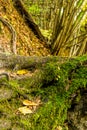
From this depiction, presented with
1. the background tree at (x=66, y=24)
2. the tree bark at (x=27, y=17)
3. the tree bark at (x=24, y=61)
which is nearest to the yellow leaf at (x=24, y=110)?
the tree bark at (x=24, y=61)

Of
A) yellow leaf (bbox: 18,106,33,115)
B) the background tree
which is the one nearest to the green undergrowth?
yellow leaf (bbox: 18,106,33,115)

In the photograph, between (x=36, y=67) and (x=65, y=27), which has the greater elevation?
(x=36, y=67)

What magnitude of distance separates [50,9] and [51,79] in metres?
6.17

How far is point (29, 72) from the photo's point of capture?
3943mm

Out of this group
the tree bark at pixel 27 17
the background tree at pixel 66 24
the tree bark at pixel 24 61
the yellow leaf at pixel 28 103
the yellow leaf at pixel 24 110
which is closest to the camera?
the yellow leaf at pixel 24 110

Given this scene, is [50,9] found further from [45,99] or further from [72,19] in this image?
[45,99]

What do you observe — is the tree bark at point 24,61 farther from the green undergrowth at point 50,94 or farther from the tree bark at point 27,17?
the tree bark at point 27,17

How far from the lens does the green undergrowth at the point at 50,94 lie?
345cm

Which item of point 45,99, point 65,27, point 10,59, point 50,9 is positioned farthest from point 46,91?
point 50,9

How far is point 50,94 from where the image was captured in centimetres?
371

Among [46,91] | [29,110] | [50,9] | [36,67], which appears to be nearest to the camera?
[29,110]

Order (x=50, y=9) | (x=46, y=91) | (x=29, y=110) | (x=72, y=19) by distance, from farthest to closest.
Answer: (x=50, y=9)
(x=72, y=19)
(x=46, y=91)
(x=29, y=110)

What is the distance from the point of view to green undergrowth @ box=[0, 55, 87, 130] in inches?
136

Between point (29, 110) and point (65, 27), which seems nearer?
point (29, 110)
